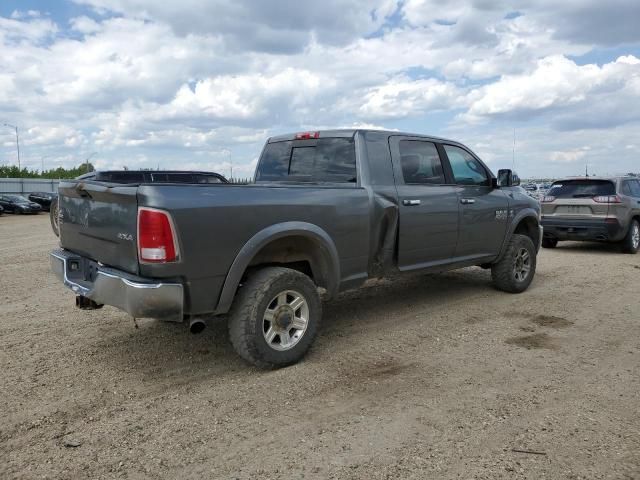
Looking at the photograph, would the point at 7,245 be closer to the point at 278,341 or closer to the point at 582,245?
the point at 278,341

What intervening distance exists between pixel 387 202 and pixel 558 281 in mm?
4187

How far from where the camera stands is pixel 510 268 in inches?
271

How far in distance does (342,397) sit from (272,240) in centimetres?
128

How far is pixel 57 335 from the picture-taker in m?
5.19

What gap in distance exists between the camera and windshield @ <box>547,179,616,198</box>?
36.3 feet

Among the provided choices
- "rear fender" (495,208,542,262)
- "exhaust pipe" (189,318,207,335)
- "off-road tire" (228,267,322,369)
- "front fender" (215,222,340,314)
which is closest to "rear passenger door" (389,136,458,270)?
"front fender" (215,222,340,314)

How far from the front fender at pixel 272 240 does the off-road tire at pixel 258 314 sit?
12 cm

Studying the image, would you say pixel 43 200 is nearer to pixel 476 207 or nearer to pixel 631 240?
pixel 631 240

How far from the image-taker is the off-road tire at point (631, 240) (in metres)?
11.2

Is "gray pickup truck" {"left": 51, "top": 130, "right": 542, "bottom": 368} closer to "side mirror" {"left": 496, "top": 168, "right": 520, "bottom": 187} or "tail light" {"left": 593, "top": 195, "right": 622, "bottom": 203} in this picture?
"side mirror" {"left": 496, "top": 168, "right": 520, "bottom": 187}

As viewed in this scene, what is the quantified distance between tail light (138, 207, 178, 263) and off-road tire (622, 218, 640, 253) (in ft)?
34.7

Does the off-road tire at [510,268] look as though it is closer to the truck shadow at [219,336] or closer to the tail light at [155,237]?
the truck shadow at [219,336]

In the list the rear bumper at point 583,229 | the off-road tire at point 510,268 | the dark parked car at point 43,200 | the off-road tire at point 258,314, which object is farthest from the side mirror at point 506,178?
the dark parked car at point 43,200

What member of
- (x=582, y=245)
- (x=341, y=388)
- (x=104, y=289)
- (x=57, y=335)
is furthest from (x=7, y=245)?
(x=582, y=245)
